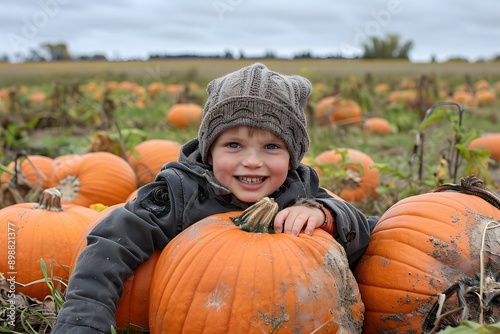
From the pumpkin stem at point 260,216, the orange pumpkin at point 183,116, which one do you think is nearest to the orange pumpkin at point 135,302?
the pumpkin stem at point 260,216

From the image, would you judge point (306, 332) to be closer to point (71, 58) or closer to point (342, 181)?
point (342, 181)

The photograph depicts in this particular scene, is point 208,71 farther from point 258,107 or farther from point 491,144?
point 258,107

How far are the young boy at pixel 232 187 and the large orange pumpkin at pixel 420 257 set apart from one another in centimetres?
14

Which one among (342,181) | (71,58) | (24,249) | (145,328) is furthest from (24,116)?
(71,58)

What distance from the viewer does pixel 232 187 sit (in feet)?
10.0

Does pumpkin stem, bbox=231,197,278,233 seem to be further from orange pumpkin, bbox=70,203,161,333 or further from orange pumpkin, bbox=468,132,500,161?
orange pumpkin, bbox=468,132,500,161

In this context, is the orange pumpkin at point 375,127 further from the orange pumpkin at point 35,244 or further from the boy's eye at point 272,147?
the boy's eye at point 272,147

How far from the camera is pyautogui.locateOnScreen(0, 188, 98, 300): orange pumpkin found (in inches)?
141

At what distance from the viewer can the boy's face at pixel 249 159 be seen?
9.86 ft

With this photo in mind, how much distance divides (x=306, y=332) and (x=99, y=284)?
92cm

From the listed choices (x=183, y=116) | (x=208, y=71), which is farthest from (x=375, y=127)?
(x=208, y=71)

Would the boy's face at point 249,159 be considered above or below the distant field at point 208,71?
above

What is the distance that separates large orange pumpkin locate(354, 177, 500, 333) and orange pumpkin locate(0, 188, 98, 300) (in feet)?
5.54

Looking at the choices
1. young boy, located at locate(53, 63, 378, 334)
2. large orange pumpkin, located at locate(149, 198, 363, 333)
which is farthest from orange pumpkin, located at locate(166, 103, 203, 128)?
large orange pumpkin, located at locate(149, 198, 363, 333)
